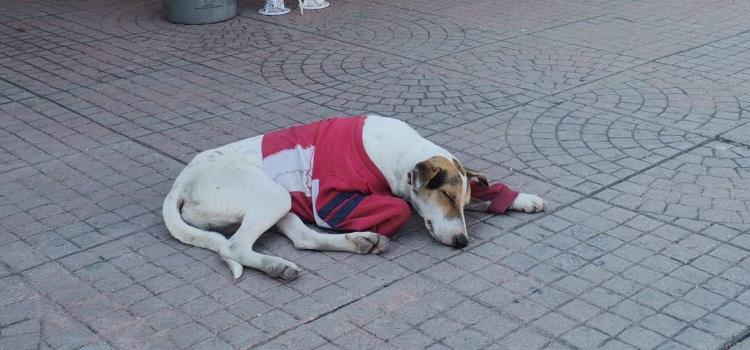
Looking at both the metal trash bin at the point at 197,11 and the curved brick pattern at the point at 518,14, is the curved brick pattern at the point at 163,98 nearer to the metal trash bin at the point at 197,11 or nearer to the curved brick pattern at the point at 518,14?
the metal trash bin at the point at 197,11

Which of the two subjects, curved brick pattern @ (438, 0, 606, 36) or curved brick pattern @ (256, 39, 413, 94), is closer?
curved brick pattern @ (256, 39, 413, 94)

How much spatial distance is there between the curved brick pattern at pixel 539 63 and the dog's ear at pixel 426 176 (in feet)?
10.3

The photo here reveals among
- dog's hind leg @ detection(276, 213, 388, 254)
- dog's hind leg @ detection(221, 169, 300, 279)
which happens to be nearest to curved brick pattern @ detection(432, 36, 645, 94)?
dog's hind leg @ detection(276, 213, 388, 254)

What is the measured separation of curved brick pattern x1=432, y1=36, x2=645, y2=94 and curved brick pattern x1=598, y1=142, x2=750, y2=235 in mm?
1815

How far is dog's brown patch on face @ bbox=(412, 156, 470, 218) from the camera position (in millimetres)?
4941

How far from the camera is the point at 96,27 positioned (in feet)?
34.1

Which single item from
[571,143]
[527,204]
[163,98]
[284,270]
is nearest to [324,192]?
[284,270]

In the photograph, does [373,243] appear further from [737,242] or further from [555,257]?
[737,242]

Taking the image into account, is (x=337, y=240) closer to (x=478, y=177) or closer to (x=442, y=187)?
(x=442, y=187)

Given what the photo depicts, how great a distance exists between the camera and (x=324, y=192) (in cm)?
511

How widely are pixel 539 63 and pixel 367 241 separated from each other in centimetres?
425

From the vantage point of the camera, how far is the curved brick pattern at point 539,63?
818 centimetres

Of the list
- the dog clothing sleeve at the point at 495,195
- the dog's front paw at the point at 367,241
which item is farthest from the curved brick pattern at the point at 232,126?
the dog clothing sleeve at the point at 495,195

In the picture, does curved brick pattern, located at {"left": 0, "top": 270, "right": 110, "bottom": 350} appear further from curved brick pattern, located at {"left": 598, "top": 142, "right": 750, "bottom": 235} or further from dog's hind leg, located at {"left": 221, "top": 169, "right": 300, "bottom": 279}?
curved brick pattern, located at {"left": 598, "top": 142, "right": 750, "bottom": 235}
